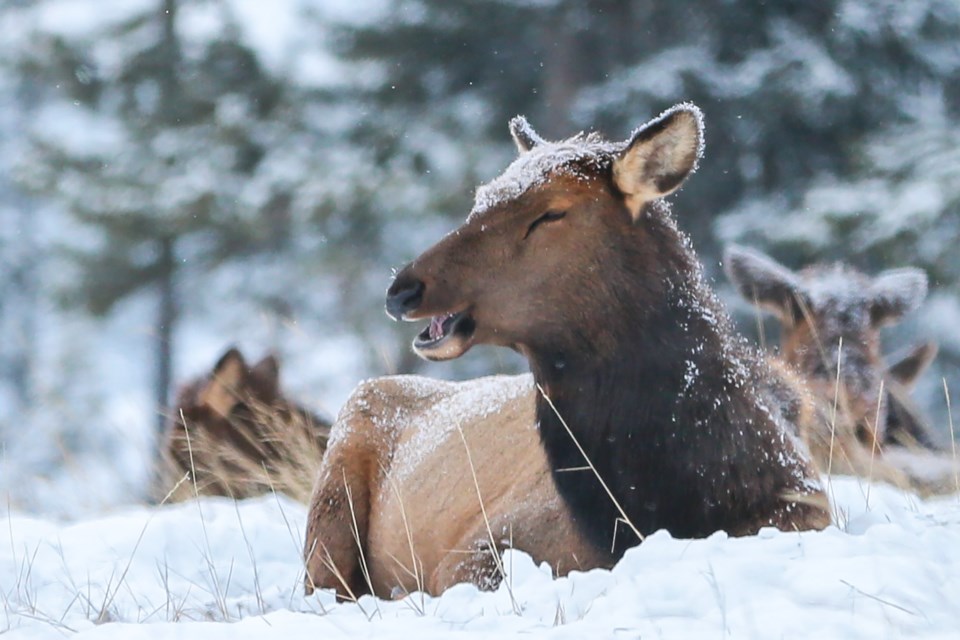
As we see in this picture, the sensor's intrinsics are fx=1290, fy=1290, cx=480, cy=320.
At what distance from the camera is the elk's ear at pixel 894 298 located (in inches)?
309

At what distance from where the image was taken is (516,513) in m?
4.20

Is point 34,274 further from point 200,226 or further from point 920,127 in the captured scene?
point 920,127

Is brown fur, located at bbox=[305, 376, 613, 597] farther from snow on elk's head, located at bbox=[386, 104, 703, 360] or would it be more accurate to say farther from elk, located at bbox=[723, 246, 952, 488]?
elk, located at bbox=[723, 246, 952, 488]

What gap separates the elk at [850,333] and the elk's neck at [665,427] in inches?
110

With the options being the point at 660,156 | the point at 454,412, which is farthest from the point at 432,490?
the point at 660,156

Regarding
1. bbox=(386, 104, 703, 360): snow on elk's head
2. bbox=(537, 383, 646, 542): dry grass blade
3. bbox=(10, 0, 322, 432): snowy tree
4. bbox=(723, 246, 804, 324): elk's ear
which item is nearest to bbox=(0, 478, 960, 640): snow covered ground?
bbox=(537, 383, 646, 542): dry grass blade

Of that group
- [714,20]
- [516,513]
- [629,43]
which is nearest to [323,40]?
[629,43]

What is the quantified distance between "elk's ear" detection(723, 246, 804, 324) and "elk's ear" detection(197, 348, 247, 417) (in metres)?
3.59

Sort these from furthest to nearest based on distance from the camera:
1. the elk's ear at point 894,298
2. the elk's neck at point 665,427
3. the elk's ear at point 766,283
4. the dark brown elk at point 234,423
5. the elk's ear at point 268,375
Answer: the elk's ear at point 268,375 < the dark brown elk at point 234,423 < the elk's ear at point 766,283 < the elk's ear at point 894,298 < the elk's neck at point 665,427

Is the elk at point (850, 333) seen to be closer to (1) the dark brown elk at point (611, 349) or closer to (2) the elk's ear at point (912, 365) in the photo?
(2) the elk's ear at point (912, 365)

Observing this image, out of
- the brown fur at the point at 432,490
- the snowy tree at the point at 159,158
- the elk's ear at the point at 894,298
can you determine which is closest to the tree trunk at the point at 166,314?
the snowy tree at the point at 159,158

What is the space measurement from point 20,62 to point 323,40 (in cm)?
650

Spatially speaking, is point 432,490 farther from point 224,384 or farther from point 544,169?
point 224,384

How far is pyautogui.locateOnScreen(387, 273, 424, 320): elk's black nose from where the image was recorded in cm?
383
